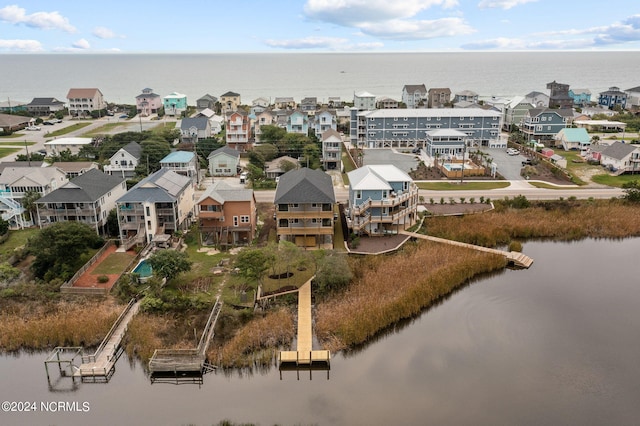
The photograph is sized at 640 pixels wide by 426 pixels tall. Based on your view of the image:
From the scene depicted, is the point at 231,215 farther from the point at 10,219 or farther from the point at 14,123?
the point at 14,123

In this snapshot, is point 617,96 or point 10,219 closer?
point 10,219

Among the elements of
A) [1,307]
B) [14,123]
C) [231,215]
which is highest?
[14,123]

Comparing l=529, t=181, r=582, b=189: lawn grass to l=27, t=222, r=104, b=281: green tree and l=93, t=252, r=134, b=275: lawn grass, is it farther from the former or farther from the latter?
l=27, t=222, r=104, b=281: green tree

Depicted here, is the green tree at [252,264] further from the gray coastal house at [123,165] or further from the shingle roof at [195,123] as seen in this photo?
the shingle roof at [195,123]

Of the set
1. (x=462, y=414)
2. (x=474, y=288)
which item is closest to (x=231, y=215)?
(x=474, y=288)

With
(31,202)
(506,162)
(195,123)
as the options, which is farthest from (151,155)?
(506,162)

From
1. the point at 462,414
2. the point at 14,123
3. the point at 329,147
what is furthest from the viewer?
the point at 14,123

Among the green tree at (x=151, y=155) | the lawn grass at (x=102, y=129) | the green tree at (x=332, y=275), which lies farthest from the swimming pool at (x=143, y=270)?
the lawn grass at (x=102, y=129)
